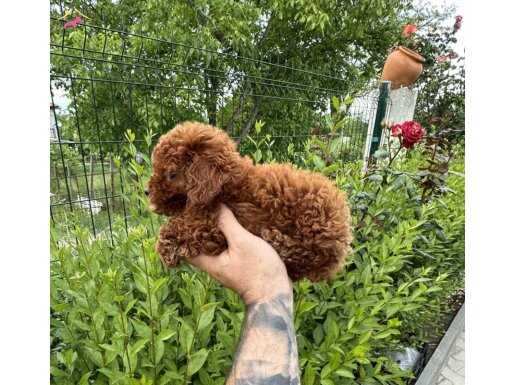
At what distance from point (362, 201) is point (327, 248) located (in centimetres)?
117

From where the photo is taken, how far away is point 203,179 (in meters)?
0.62

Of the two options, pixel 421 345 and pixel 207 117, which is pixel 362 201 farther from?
pixel 207 117

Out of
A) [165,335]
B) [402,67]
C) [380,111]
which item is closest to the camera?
[165,335]

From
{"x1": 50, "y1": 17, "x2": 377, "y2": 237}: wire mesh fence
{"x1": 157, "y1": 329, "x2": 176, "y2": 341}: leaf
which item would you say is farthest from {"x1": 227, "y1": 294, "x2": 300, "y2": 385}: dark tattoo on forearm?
{"x1": 50, "y1": 17, "x2": 377, "y2": 237}: wire mesh fence

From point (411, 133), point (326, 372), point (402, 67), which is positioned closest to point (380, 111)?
point (402, 67)

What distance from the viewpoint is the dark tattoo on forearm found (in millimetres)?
649

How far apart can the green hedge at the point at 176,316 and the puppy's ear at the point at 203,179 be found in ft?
1.06

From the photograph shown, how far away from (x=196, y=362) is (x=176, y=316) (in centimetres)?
16

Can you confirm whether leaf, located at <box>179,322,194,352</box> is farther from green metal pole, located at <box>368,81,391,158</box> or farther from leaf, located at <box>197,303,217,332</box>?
green metal pole, located at <box>368,81,391,158</box>

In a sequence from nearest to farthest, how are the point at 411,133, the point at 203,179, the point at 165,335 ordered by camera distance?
the point at 203,179
the point at 165,335
the point at 411,133

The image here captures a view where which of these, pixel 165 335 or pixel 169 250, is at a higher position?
pixel 169 250

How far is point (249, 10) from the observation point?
14.9ft

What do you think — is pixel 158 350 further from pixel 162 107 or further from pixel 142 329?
pixel 162 107
